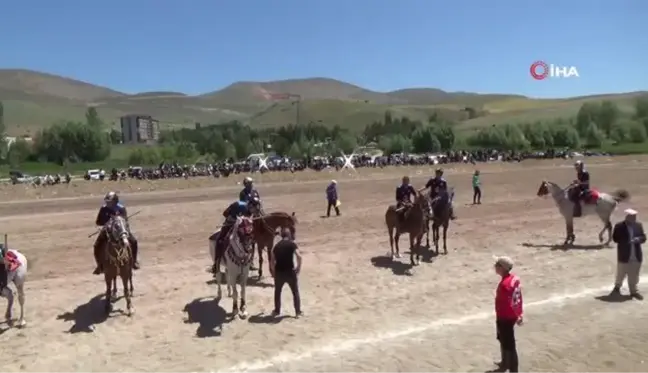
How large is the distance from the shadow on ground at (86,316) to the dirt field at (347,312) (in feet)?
0.19

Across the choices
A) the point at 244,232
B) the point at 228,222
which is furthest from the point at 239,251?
the point at 228,222

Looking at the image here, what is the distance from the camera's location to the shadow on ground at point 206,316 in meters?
12.9

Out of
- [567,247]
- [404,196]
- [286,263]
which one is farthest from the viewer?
[567,247]

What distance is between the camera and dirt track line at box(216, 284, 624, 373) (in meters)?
11.2

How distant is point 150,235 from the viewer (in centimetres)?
2572

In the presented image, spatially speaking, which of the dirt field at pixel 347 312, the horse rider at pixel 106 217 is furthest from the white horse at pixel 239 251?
the horse rider at pixel 106 217

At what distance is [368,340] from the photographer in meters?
12.3

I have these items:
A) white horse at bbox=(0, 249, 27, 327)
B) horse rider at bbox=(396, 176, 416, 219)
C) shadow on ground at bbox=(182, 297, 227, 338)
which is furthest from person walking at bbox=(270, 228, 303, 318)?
horse rider at bbox=(396, 176, 416, 219)

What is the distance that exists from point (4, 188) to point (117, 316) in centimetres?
4462

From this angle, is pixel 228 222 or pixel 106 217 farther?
pixel 106 217

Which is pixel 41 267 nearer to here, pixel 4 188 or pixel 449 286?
pixel 449 286

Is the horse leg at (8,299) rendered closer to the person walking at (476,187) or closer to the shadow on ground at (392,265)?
the shadow on ground at (392,265)

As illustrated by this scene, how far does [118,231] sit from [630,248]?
10.5 m

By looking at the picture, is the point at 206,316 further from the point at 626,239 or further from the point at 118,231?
the point at 626,239
